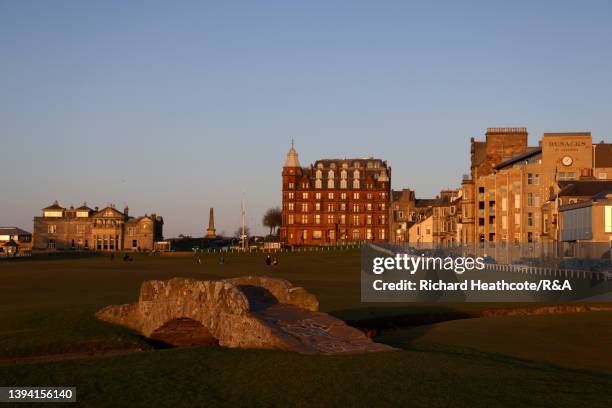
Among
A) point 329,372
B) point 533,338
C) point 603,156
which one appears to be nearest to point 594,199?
point 603,156

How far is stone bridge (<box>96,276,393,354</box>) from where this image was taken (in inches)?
744

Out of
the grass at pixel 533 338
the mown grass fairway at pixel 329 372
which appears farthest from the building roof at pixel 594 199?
the mown grass fairway at pixel 329 372

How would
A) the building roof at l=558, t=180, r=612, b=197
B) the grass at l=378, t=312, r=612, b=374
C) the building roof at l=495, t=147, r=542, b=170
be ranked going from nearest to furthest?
1. the grass at l=378, t=312, r=612, b=374
2. the building roof at l=558, t=180, r=612, b=197
3. the building roof at l=495, t=147, r=542, b=170

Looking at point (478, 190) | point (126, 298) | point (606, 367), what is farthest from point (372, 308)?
point (478, 190)

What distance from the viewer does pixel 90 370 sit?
17094mm

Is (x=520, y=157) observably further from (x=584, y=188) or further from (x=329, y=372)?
(x=329, y=372)

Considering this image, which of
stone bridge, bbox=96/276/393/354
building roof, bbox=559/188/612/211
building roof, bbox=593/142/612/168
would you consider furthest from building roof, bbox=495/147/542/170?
stone bridge, bbox=96/276/393/354

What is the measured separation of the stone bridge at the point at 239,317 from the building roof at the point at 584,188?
59.6 metres

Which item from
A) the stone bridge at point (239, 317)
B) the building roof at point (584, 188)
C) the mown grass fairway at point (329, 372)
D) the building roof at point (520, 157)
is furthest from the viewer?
the building roof at point (520, 157)

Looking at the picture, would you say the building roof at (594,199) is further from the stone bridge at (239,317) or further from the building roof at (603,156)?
the stone bridge at (239,317)

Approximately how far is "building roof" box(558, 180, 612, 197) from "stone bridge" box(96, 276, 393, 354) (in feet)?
196

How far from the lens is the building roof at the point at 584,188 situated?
250 ft

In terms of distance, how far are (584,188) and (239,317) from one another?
6532cm

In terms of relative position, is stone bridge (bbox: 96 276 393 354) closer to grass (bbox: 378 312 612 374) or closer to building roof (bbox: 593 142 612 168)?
grass (bbox: 378 312 612 374)
